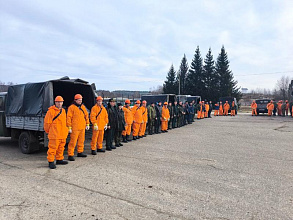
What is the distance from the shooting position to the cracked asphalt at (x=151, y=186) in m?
3.47

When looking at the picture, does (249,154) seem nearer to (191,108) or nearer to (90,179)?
(90,179)

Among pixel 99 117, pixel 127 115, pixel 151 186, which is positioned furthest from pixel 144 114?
pixel 151 186

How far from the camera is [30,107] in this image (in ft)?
23.2

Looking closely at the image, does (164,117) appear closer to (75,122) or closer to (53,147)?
(75,122)

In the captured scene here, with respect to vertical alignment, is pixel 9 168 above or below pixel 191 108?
below

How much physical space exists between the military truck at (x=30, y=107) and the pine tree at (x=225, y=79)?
38.8m

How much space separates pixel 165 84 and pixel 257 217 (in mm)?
46551

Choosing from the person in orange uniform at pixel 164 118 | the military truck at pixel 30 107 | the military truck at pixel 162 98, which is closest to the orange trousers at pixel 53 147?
the military truck at pixel 30 107

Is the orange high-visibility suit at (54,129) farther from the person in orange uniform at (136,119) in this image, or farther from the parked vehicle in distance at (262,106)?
the parked vehicle in distance at (262,106)

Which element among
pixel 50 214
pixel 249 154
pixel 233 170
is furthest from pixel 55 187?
pixel 249 154

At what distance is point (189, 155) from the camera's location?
7.09 meters

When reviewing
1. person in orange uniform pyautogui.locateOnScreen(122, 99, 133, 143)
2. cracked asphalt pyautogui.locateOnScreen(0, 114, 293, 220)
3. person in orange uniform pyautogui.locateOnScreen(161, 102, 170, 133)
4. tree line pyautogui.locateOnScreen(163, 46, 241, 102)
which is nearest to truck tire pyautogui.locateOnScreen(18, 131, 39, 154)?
cracked asphalt pyautogui.locateOnScreen(0, 114, 293, 220)

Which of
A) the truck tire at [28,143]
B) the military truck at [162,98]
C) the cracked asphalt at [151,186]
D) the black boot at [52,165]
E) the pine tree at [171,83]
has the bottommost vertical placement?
the cracked asphalt at [151,186]

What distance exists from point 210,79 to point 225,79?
2827mm
